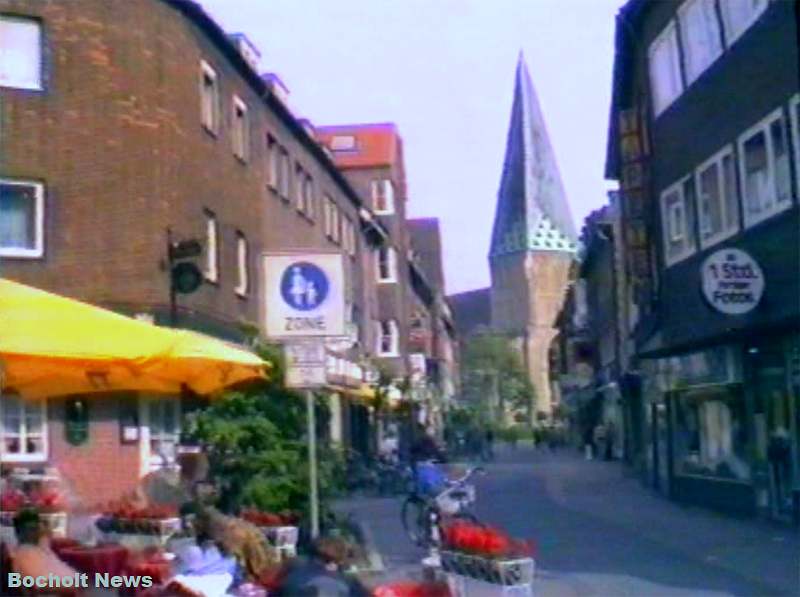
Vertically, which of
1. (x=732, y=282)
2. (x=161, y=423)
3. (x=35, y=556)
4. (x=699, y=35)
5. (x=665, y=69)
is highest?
(x=665, y=69)

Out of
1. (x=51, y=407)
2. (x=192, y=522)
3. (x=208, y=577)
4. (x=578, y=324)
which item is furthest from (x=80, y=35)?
(x=578, y=324)

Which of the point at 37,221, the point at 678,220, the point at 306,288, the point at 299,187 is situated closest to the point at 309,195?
the point at 299,187

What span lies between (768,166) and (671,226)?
21.8ft

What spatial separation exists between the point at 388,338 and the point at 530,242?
912 centimetres

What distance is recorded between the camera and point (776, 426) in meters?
23.3

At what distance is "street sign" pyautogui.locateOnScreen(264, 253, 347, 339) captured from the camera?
10.9 meters

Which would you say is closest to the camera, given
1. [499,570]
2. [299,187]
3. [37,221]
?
[499,570]

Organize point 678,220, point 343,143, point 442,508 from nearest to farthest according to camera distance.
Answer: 1. point 442,508
2. point 678,220
3. point 343,143

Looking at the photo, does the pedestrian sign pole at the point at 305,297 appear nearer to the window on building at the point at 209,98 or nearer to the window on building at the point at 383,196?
the window on building at the point at 209,98

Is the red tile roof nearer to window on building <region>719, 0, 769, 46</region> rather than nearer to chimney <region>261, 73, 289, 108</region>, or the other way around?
chimney <region>261, 73, 289, 108</region>

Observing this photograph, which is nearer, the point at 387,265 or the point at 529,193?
the point at 529,193

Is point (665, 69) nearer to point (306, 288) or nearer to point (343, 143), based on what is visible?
point (306, 288)

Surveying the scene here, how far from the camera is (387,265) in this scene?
59.9m

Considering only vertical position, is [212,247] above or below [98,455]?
above
